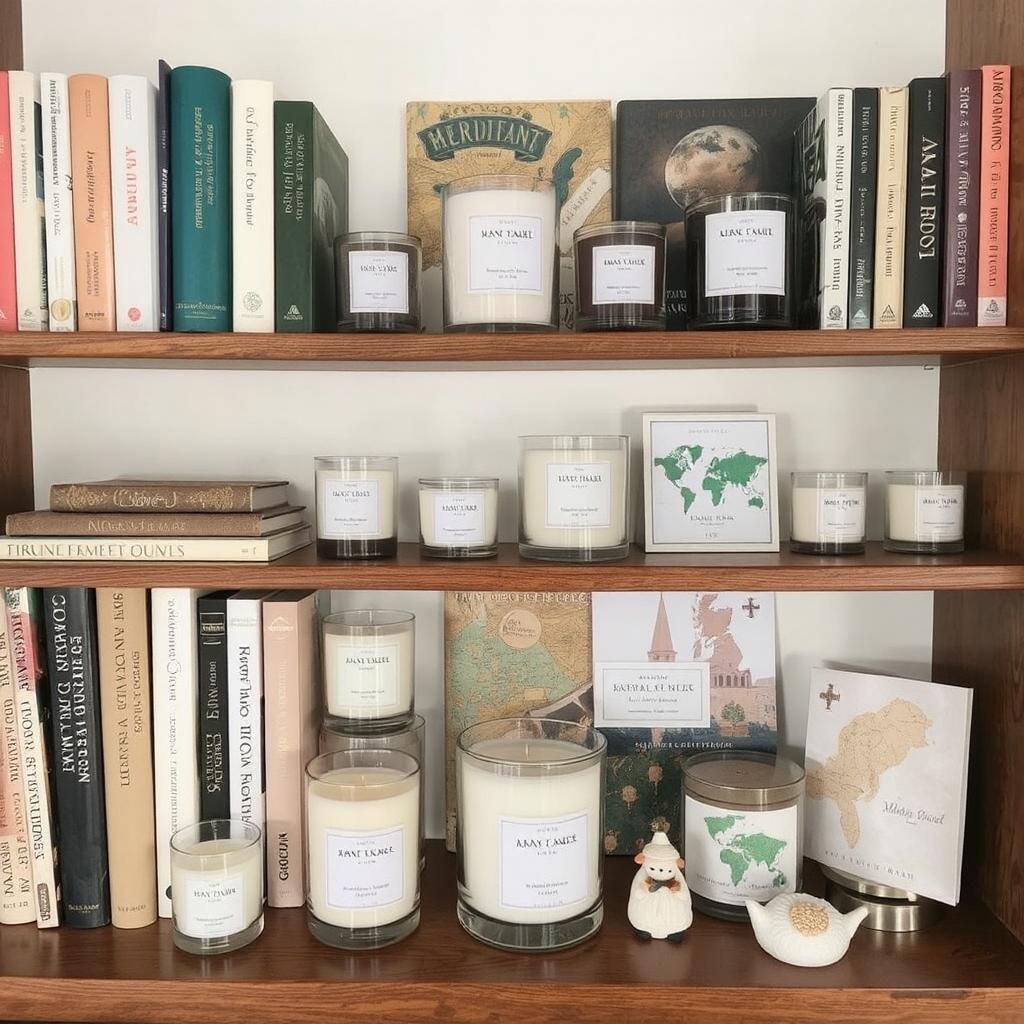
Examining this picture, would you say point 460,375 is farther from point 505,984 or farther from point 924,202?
point 505,984

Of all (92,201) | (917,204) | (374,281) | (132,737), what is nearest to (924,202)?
(917,204)

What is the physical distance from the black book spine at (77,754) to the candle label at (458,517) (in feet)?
1.06

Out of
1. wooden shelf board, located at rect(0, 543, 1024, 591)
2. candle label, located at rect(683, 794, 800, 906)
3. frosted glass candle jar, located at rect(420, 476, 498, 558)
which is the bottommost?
candle label, located at rect(683, 794, 800, 906)

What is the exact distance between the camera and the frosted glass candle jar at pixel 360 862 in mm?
824

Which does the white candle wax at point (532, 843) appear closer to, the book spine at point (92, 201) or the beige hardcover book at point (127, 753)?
the beige hardcover book at point (127, 753)

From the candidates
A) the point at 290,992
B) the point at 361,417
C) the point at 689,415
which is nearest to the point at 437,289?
the point at 361,417

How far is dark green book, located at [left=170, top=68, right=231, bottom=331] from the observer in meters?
0.81

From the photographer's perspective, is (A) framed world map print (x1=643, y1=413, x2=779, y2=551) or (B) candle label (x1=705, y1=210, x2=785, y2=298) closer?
(B) candle label (x1=705, y1=210, x2=785, y2=298)

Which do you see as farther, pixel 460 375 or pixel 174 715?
pixel 460 375

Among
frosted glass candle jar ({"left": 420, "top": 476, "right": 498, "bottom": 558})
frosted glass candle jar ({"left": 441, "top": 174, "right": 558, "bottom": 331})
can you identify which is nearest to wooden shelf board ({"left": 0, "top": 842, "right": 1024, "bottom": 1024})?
frosted glass candle jar ({"left": 420, "top": 476, "right": 498, "bottom": 558})

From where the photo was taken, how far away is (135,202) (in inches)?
31.8

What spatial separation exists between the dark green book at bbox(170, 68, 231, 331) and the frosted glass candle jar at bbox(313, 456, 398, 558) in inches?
6.5

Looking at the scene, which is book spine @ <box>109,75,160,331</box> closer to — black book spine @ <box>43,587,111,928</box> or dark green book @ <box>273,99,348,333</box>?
dark green book @ <box>273,99,348,333</box>

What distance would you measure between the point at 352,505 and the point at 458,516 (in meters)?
0.10
